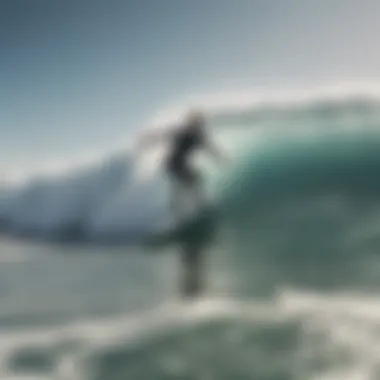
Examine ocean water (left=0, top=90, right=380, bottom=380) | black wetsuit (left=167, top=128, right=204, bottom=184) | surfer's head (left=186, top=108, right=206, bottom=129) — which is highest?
surfer's head (left=186, top=108, right=206, bottom=129)

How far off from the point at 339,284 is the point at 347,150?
0.38m

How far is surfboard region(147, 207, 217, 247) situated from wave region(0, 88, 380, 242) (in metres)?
0.04

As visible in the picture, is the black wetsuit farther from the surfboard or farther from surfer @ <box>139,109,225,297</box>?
the surfboard

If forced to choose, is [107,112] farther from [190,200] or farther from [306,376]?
[306,376]

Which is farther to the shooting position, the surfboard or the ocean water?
the surfboard

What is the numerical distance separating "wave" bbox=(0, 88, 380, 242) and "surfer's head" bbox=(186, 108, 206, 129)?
34 mm

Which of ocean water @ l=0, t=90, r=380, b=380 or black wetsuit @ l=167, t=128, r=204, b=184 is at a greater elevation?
black wetsuit @ l=167, t=128, r=204, b=184

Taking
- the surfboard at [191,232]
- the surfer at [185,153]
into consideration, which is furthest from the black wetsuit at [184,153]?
the surfboard at [191,232]

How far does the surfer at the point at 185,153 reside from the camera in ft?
6.81

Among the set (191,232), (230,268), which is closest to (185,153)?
(191,232)

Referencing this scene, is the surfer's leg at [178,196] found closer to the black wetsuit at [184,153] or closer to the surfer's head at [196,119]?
the black wetsuit at [184,153]

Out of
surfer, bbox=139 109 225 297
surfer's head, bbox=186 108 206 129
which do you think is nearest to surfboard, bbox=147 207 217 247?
surfer, bbox=139 109 225 297

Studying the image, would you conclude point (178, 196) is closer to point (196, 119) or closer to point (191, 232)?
point (191, 232)

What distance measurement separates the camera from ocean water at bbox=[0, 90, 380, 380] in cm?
192
